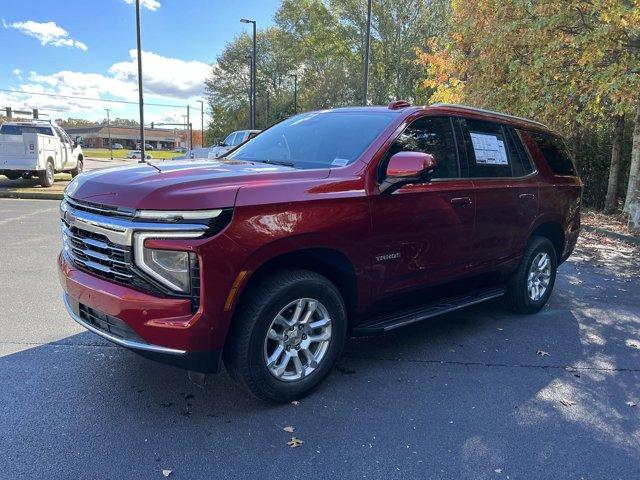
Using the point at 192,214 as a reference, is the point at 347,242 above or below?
below

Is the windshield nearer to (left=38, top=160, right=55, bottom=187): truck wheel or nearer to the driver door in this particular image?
the driver door

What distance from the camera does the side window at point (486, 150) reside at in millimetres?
4375

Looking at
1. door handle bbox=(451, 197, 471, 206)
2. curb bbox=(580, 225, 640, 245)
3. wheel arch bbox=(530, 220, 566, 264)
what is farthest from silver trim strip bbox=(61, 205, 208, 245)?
curb bbox=(580, 225, 640, 245)

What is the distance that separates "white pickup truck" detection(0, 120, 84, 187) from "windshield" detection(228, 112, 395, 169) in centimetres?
1234

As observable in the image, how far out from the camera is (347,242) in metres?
3.36

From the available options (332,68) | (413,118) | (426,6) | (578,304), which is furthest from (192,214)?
(332,68)

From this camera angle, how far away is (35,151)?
14430 millimetres

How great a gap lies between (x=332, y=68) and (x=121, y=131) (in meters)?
94.3

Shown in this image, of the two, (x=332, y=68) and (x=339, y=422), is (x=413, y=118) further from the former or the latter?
(x=332, y=68)

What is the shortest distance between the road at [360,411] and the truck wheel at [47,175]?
38.8 ft

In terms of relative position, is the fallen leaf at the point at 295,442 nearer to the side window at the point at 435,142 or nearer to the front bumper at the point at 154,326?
the front bumper at the point at 154,326

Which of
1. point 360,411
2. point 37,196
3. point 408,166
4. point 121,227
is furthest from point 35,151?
point 360,411

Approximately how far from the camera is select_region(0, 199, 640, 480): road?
2.72m

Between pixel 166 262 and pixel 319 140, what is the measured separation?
1.77 m
